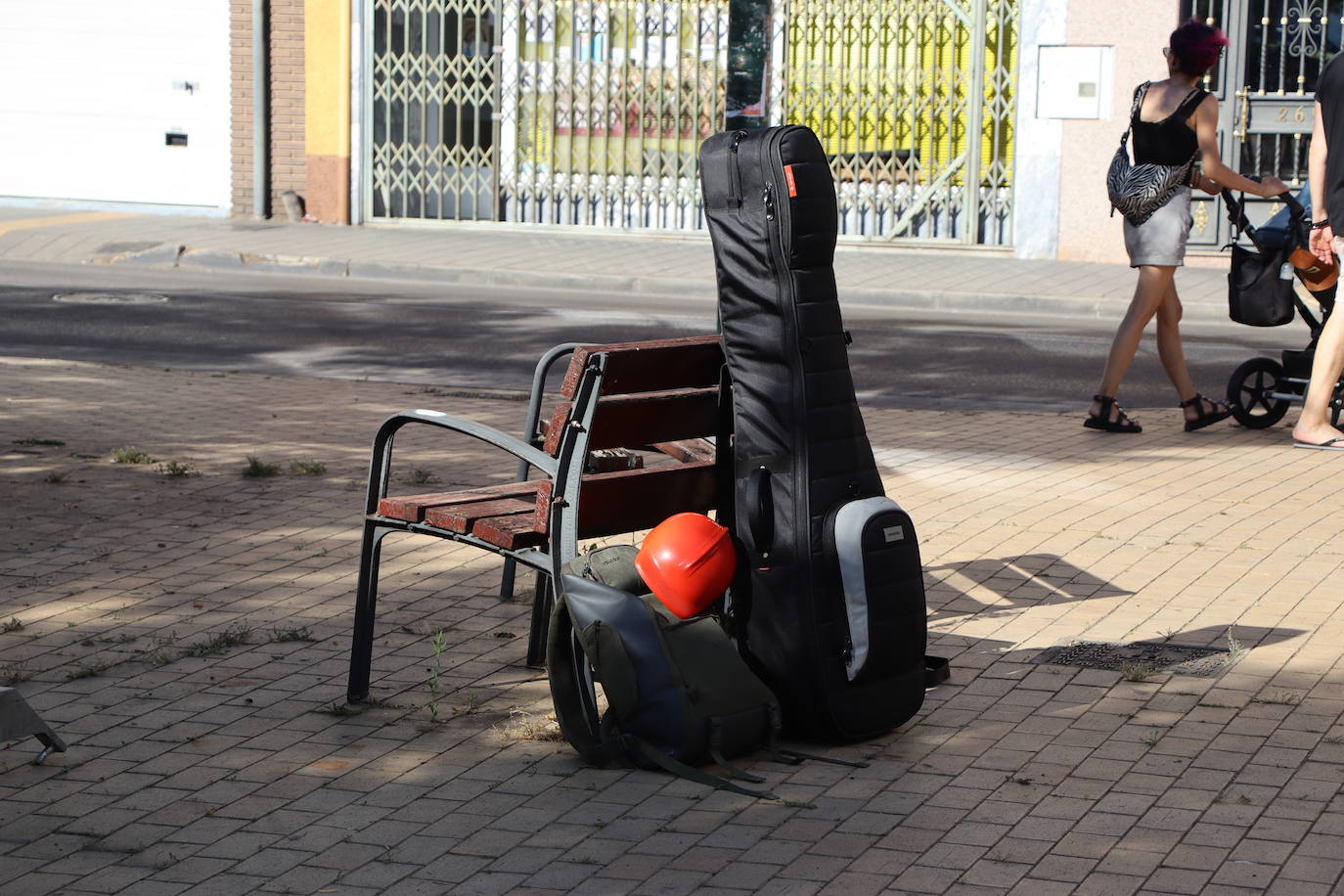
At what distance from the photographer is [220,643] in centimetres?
541

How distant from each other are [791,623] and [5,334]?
9845mm

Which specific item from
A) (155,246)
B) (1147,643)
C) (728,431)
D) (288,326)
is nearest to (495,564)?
(728,431)

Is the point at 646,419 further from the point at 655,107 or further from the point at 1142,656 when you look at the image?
the point at 655,107

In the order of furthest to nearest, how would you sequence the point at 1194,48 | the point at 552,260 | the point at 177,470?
the point at 552,260
the point at 1194,48
the point at 177,470

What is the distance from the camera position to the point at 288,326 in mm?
13719

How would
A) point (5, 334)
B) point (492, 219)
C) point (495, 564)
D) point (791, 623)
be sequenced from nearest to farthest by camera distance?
1. point (791, 623)
2. point (495, 564)
3. point (5, 334)
4. point (492, 219)

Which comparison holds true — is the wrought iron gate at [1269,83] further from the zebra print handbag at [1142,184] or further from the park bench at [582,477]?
the park bench at [582,477]

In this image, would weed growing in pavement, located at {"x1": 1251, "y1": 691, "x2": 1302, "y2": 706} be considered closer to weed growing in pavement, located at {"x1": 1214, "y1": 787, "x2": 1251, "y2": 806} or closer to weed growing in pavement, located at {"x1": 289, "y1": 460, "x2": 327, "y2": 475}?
weed growing in pavement, located at {"x1": 1214, "y1": 787, "x2": 1251, "y2": 806}

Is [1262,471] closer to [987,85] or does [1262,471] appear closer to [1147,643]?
[1147,643]

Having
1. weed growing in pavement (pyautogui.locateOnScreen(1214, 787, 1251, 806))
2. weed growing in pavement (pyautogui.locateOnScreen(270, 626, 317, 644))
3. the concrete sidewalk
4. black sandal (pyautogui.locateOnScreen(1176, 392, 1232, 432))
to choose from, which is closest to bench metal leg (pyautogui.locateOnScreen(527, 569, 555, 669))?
weed growing in pavement (pyautogui.locateOnScreen(270, 626, 317, 644))

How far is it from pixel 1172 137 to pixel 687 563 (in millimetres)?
5397

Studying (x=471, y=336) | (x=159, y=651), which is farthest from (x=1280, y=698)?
(x=471, y=336)

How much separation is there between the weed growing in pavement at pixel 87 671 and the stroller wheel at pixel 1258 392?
20.2 feet

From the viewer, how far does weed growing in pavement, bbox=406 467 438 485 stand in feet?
25.7
